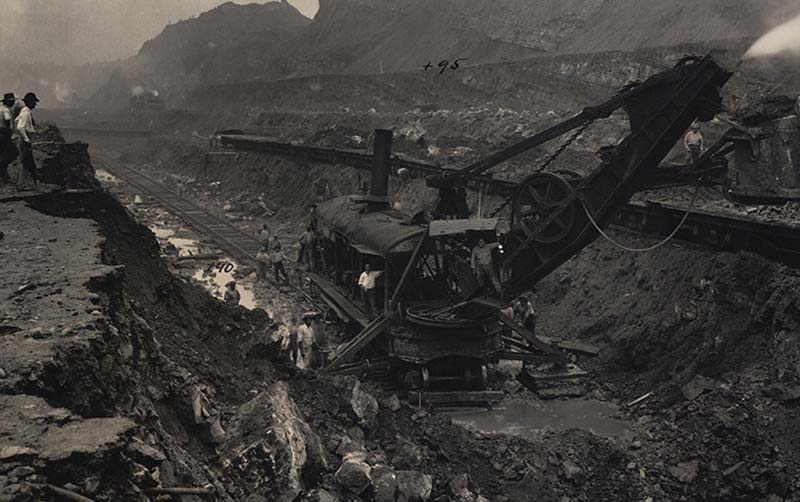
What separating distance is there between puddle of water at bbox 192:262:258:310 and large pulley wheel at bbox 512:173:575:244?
7902 mm

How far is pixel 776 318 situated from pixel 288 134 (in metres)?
33.8

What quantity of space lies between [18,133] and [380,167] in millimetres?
6583

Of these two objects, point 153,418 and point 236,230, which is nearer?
point 153,418

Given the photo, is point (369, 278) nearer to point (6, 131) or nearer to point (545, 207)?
point (545, 207)

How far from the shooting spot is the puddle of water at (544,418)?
930 cm

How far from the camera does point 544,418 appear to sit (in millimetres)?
9758

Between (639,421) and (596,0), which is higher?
(596,0)

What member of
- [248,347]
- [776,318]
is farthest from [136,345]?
[776,318]

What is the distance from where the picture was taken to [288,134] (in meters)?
39.8

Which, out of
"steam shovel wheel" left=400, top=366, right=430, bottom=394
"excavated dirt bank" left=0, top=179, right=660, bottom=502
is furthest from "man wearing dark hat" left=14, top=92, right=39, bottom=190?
"steam shovel wheel" left=400, top=366, right=430, bottom=394

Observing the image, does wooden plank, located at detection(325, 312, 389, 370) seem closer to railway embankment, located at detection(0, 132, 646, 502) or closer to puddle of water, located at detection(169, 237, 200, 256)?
railway embankment, located at detection(0, 132, 646, 502)

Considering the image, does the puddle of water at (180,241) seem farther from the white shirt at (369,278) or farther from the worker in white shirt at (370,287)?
the white shirt at (369,278)

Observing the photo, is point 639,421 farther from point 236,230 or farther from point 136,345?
point 236,230

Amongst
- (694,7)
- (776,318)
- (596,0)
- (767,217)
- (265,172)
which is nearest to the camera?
(776,318)
